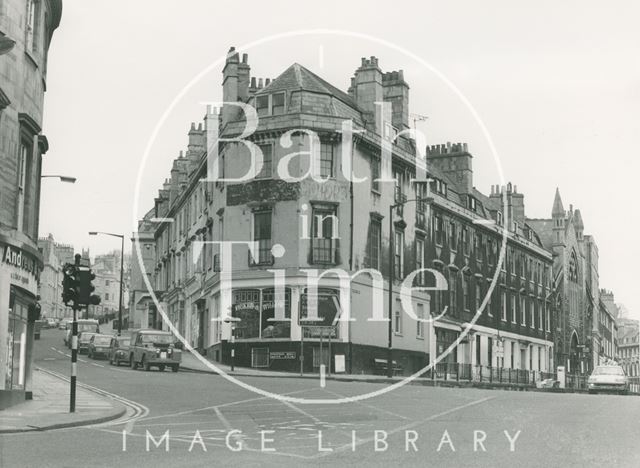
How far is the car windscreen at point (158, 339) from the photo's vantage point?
127 feet

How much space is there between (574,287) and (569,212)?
685 cm

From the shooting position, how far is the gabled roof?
45.5m

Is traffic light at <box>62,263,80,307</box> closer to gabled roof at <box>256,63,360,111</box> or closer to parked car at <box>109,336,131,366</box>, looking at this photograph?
parked car at <box>109,336,131,366</box>

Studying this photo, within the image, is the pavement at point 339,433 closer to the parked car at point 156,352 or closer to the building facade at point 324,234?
the parked car at point 156,352

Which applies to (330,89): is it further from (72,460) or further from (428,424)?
(72,460)

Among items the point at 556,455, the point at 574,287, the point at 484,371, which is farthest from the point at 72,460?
the point at 574,287

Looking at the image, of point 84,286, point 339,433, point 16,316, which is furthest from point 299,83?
point 339,433

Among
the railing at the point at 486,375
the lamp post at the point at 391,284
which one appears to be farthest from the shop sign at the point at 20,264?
the railing at the point at 486,375

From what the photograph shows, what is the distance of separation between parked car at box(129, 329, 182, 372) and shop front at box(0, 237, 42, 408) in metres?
14.9

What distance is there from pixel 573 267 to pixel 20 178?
231 ft

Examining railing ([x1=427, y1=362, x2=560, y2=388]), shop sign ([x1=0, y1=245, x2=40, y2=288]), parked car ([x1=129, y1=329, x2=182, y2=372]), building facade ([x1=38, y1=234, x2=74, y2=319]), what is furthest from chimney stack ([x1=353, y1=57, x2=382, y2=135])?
building facade ([x1=38, y1=234, x2=74, y2=319])

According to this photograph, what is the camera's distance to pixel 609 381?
4003cm

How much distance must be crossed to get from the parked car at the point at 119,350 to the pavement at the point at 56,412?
14.6 metres

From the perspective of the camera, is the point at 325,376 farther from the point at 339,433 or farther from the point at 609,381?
the point at 339,433
